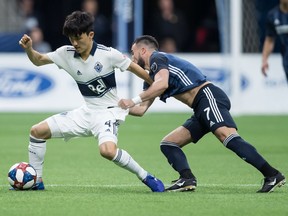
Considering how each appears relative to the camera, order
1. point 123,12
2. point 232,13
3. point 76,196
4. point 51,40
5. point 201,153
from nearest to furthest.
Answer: point 76,196 → point 201,153 → point 232,13 → point 123,12 → point 51,40

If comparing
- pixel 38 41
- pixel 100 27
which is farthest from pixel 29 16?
pixel 100 27

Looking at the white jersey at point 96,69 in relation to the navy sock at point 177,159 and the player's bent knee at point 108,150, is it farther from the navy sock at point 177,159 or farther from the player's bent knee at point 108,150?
the navy sock at point 177,159

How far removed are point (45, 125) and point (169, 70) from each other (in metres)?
1.32

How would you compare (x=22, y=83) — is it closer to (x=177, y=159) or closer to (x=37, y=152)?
(x=37, y=152)

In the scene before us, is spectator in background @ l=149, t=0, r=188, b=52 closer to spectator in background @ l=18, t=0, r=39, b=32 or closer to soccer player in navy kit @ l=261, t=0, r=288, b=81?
spectator in background @ l=18, t=0, r=39, b=32

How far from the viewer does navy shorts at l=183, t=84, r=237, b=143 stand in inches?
345

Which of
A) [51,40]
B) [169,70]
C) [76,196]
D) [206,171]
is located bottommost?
[51,40]

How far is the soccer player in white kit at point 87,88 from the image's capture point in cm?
875

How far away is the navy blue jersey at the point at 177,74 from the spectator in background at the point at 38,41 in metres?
13.0

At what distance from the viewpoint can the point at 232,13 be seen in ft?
67.6

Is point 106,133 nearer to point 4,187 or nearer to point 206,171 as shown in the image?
point 4,187

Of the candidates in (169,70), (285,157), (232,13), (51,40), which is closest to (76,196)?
(169,70)

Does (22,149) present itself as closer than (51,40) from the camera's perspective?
Yes

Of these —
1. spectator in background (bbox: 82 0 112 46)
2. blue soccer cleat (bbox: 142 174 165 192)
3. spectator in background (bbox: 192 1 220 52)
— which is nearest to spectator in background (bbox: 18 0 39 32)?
spectator in background (bbox: 82 0 112 46)
